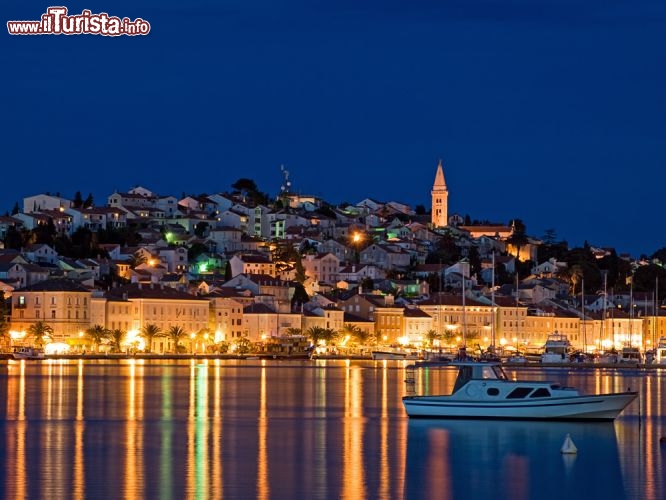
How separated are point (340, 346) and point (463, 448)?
71.4 m

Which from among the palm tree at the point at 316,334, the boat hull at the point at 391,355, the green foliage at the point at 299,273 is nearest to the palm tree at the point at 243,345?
the palm tree at the point at 316,334

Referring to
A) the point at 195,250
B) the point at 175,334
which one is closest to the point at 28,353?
the point at 175,334

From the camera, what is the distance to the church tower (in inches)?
5965

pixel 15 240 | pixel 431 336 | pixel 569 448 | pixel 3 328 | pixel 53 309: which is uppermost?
pixel 15 240

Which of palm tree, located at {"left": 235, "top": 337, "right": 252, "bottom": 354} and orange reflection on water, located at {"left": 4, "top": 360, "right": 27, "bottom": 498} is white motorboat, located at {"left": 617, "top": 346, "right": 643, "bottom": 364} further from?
orange reflection on water, located at {"left": 4, "top": 360, "right": 27, "bottom": 498}

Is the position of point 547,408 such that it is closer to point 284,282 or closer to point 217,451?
point 217,451

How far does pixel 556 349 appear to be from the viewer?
99750 millimetres

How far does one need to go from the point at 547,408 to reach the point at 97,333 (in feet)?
190

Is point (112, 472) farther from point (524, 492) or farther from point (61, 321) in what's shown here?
point (61, 321)

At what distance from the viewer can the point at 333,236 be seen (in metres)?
132

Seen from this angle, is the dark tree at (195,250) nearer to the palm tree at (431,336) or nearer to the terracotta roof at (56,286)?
the palm tree at (431,336)

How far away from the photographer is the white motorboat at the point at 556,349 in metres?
94.3

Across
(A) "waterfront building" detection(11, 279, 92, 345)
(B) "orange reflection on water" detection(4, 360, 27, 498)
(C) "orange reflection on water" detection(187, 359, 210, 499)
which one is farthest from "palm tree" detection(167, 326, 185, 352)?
(B) "orange reflection on water" detection(4, 360, 27, 498)

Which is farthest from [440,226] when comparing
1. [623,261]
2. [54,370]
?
[54,370]
